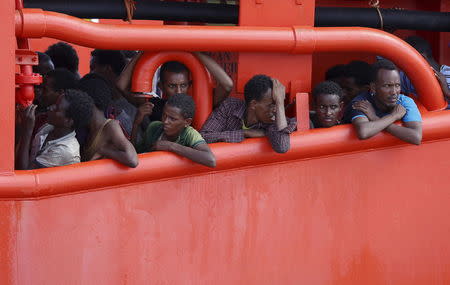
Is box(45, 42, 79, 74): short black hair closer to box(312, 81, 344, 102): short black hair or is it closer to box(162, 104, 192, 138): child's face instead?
box(162, 104, 192, 138): child's face

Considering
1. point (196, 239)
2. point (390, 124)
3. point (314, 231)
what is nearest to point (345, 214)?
point (314, 231)

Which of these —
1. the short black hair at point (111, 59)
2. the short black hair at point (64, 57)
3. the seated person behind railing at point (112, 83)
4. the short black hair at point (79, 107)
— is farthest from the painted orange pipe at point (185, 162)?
the short black hair at point (64, 57)

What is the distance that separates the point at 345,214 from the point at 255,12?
3.40 feet

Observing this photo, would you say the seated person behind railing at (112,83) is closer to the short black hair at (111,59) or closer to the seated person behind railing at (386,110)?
the short black hair at (111,59)

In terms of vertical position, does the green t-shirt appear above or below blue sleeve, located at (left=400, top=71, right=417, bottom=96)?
below

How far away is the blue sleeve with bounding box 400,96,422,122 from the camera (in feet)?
14.9

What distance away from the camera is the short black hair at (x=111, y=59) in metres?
5.63

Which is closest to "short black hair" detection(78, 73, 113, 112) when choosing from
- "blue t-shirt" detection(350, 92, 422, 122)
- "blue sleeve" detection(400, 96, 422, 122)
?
"blue t-shirt" detection(350, 92, 422, 122)

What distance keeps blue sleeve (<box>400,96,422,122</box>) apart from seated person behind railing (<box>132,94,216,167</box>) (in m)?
1.03

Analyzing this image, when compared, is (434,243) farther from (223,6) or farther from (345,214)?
(223,6)

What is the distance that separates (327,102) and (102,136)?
110 cm

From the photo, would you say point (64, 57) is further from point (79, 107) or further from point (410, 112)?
point (410, 112)

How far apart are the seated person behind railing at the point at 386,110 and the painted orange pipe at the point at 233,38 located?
96 mm

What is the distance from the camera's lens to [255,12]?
14.4 ft
